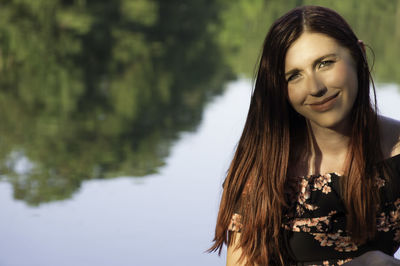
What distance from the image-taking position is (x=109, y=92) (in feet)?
27.9

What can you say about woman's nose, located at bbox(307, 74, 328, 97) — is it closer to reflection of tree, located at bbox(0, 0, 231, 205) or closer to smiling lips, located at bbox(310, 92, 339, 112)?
smiling lips, located at bbox(310, 92, 339, 112)

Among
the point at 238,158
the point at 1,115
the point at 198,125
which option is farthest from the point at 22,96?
the point at 238,158

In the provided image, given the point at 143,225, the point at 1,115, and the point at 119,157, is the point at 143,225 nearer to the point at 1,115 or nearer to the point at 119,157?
the point at 119,157

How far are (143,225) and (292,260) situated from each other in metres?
2.75

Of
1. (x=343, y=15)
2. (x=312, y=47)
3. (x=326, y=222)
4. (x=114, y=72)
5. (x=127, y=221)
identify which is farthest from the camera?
(x=343, y=15)

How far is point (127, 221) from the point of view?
4.57 m

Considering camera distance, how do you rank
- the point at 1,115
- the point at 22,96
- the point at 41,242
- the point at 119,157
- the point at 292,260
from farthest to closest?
1. the point at 22,96
2. the point at 1,115
3. the point at 119,157
4. the point at 41,242
5. the point at 292,260

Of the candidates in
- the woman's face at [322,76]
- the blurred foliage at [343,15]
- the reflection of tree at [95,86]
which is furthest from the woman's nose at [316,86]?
the blurred foliage at [343,15]

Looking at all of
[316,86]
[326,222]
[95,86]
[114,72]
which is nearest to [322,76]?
[316,86]

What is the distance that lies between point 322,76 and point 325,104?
0.06m

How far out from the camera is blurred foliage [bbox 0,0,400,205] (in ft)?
19.6

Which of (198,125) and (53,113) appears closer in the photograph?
(198,125)

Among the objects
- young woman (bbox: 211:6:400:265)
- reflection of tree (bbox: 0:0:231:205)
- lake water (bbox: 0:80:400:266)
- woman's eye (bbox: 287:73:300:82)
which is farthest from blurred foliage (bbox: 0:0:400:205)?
woman's eye (bbox: 287:73:300:82)

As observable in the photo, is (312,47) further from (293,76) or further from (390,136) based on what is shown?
(390,136)
